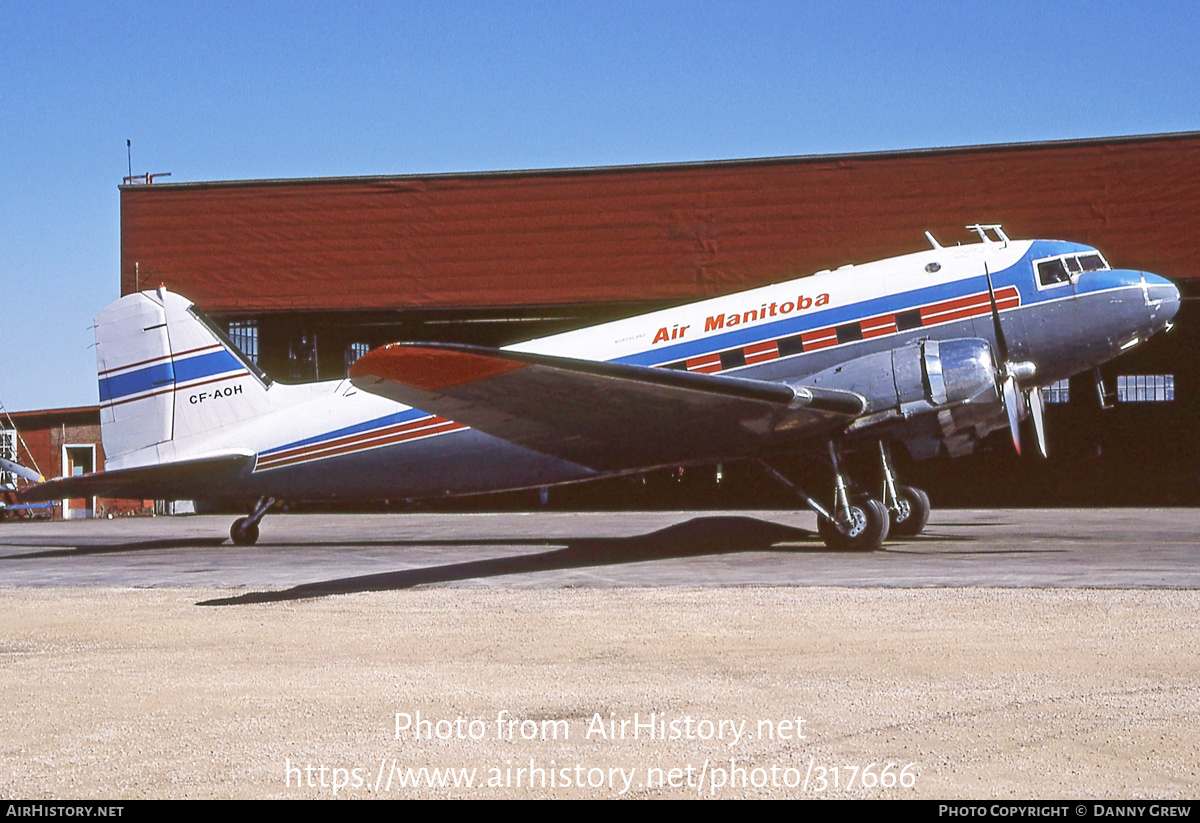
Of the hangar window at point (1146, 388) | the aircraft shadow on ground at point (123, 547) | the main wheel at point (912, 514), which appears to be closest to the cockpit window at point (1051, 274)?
the main wheel at point (912, 514)

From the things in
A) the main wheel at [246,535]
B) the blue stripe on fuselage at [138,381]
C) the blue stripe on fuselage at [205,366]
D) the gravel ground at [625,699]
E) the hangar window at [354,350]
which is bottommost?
the main wheel at [246,535]

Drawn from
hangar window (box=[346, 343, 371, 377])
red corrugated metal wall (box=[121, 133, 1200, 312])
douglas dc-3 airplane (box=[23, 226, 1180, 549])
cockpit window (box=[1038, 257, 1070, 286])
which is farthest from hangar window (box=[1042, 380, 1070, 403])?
hangar window (box=[346, 343, 371, 377])

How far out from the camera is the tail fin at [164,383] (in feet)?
69.5

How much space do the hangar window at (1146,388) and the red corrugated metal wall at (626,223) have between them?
35.4 feet

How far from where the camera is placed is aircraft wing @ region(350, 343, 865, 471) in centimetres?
1374

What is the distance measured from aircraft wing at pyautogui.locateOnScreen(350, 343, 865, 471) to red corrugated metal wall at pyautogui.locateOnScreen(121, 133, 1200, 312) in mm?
17398

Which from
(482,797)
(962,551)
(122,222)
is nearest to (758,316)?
(962,551)

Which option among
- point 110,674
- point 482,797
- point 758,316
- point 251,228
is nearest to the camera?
point 482,797

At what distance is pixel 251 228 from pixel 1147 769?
118 ft

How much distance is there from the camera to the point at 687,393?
1617 cm

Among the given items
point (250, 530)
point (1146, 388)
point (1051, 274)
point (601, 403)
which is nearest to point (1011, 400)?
point (1051, 274)

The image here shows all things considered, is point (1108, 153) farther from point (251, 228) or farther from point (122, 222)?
point (122, 222)

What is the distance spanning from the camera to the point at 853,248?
111ft

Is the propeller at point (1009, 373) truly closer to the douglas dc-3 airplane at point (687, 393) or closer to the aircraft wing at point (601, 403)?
the douglas dc-3 airplane at point (687, 393)
